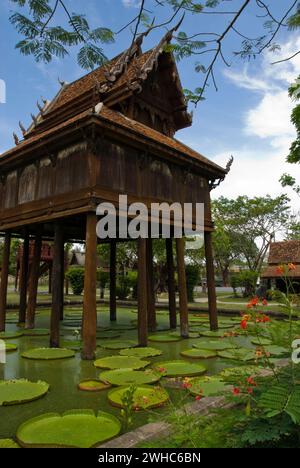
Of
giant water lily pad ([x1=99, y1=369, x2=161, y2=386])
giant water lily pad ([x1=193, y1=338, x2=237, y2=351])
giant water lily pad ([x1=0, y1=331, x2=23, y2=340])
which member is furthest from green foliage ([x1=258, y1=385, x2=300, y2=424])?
giant water lily pad ([x1=0, y1=331, x2=23, y2=340])

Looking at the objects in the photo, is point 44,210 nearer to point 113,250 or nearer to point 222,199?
point 113,250

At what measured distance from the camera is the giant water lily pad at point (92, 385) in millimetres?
5841

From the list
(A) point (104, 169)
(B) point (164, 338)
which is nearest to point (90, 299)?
(A) point (104, 169)

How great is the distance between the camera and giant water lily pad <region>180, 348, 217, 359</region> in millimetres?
8359

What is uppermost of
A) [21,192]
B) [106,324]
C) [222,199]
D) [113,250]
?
[222,199]

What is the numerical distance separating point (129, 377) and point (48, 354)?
9.62 ft

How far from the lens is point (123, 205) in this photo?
930cm

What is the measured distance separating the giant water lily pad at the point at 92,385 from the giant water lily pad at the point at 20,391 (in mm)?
589

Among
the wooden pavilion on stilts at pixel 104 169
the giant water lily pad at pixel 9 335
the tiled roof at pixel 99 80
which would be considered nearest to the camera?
the wooden pavilion on stilts at pixel 104 169

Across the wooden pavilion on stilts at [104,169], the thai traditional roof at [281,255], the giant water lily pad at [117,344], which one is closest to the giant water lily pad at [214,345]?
the wooden pavilion on stilts at [104,169]

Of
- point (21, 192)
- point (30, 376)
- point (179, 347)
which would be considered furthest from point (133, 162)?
point (30, 376)

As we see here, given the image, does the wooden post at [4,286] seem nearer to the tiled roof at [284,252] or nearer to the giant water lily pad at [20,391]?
the giant water lily pad at [20,391]

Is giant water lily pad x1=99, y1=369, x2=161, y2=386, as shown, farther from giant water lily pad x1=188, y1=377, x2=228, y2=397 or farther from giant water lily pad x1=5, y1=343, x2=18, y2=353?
giant water lily pad x1=5, y1=343, x2=18, y2=353
